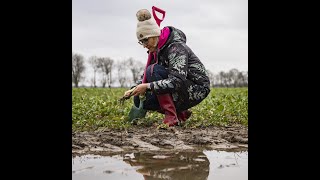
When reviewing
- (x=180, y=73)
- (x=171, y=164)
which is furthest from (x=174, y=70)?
(x=171, y=164)

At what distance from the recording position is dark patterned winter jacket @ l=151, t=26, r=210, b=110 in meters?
→ 4.38

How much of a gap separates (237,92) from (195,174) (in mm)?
3642

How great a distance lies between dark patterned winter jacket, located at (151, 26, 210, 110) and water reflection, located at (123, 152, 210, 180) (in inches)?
40.2

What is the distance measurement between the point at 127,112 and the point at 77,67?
0.77 metres

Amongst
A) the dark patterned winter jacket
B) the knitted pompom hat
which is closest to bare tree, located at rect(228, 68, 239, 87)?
the dark patterned winter jacket

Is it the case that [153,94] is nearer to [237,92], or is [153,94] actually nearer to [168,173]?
[168,173]

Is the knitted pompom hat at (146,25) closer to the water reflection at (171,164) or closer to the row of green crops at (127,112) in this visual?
the row of green crops at (127,112)

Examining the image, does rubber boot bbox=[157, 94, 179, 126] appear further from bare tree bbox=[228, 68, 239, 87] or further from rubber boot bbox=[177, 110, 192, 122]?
bare tree bbox=[228, 68, 239, 87]

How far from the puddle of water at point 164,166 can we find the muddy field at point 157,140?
17cm

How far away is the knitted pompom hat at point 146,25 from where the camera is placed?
4.32 m

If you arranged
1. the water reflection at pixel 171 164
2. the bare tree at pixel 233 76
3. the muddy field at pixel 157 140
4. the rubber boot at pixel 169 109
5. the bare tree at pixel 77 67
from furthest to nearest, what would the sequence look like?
the bare tree at pixel 233 76 < the bare tree at pixel 77 67 < the rubber boot at pixel 169 109 < the muddy field at pixel 157 140 < the water reflection at pixel 171 164

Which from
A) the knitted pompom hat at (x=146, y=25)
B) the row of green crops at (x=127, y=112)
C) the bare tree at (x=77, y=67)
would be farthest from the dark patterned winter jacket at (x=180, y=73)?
the bare tree at (x=77, y=67)

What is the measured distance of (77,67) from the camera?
193 inches
